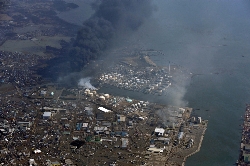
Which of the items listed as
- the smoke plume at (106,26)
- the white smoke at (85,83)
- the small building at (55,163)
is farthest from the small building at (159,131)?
the smoke plume at (106,26)

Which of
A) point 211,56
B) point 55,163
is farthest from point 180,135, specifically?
point 211,56

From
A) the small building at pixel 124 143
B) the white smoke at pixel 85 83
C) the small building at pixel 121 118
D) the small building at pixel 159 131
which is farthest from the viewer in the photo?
the white smoke at pixel 85 83

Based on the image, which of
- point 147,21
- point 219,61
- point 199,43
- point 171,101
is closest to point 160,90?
point 171,101

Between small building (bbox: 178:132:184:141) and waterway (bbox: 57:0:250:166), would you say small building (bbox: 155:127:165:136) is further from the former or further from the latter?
waterway (bbox: 57:0:250:166)

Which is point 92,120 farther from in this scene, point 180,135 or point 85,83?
point 180,135

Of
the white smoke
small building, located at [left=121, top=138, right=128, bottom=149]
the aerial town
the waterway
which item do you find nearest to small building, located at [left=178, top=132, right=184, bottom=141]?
the aerial town

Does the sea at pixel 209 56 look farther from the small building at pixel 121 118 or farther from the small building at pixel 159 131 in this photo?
the small building at pixel 121 118

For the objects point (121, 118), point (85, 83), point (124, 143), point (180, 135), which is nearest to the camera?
point (124, 143)

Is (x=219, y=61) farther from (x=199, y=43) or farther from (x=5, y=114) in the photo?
(x=5, y=114)

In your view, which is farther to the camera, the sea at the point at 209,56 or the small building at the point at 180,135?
the sea at the point at 209,56
